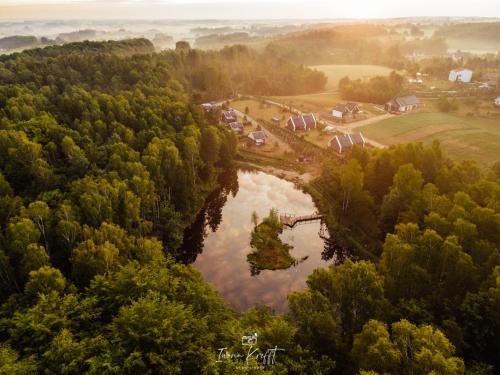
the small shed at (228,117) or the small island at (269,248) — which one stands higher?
the small shed at (228,117)

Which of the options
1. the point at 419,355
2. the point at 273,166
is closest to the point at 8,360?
the point at 419,355

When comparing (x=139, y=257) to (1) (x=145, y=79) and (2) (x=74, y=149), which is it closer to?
(2) (x=74, y=149)

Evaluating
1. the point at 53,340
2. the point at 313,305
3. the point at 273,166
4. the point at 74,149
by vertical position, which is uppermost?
the point at 74,149

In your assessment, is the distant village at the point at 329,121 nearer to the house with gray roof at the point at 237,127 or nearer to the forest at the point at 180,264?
the house with gray roof at the point at 237,127

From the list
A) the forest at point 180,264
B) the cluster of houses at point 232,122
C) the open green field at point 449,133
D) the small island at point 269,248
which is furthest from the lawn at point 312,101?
the small island at point 269,248

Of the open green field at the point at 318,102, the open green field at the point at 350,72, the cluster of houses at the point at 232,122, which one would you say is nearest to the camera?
the cluster of houses at the point at 232,122

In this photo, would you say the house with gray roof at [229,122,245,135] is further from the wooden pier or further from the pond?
the wooden pier

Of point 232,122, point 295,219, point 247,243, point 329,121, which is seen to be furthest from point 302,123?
point 247,243

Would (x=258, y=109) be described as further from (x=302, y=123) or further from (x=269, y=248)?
(x=269, y=248)
